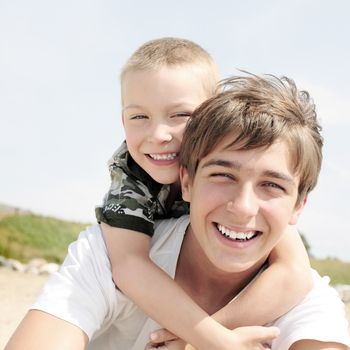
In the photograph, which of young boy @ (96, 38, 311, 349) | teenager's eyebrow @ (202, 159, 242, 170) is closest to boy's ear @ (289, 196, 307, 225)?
young boy @ (96, 38, 311, 349)

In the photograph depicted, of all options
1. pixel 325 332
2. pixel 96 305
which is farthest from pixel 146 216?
pixel 325 332

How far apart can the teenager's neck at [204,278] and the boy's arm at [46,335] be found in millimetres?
583

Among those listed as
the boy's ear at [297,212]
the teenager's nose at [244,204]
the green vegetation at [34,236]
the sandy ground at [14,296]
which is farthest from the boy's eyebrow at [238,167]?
the green vegetation at [34,236]

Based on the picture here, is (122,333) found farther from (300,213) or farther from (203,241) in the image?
(300,213)

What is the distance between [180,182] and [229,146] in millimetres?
528

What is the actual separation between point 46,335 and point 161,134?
107 cm

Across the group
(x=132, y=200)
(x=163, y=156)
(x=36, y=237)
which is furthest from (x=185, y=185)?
(x=36, y=237)

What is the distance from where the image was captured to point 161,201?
12.2 feet

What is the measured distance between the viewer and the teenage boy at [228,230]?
322 centimetres

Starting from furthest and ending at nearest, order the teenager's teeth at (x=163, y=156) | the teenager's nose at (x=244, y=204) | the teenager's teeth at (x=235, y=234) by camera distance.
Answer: the teenager's teeth at (x=163, y=156)
the teenager's teeth at (x=235, y=234)
the teenager's nose at (x=244, y=204)

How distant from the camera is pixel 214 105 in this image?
11.0ft

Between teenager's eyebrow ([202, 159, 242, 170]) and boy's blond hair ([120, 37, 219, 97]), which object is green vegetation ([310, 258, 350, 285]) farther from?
teenager's eyebrow ([202, 159, 242, 170])

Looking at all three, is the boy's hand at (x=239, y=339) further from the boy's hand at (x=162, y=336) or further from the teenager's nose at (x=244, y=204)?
the teenager's nose at (x=244, y=204)

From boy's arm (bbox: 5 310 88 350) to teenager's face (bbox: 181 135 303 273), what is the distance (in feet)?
2.34
